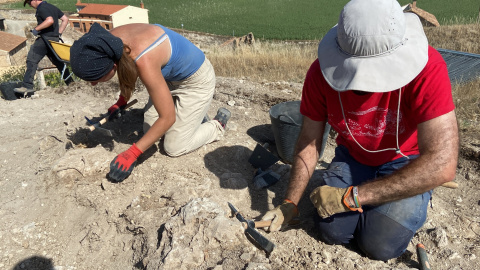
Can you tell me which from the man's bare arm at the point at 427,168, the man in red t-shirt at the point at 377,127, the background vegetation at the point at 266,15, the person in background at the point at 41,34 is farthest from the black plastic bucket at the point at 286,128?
the background vegetation at the point at 266,15

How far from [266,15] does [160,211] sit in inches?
954

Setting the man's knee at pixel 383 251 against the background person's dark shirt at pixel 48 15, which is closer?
the man's knee at pixel 383 251

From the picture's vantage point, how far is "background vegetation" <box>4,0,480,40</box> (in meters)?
18.8

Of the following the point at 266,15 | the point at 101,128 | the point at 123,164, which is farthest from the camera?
the point at 266,15

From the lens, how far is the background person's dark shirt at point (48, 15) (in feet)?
17.4

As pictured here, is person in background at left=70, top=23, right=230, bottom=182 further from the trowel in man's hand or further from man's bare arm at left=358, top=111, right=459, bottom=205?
man's bare arm at left=358, top=111, right=459, bottom=205

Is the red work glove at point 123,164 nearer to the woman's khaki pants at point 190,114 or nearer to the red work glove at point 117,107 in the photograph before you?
the woman's khaki pants at point 190,114

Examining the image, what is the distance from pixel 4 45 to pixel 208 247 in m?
23.0

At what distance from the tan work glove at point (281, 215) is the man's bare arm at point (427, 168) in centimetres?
40

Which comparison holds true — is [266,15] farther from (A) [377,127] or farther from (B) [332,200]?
(B) [332,200]

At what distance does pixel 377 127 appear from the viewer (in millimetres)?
1933

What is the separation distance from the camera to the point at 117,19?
2472 cm

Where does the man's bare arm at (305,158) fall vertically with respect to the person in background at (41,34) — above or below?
above

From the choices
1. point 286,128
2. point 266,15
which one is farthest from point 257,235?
point 266,15
